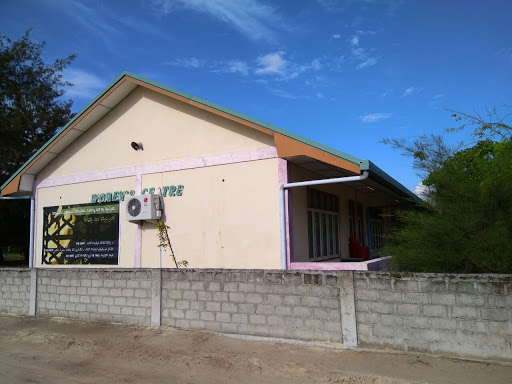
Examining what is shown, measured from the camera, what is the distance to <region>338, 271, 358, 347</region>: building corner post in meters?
5.79

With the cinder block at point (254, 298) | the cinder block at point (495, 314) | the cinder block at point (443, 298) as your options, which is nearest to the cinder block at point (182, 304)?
the cinder block at point (254, 298)

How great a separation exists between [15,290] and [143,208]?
11.4 ft

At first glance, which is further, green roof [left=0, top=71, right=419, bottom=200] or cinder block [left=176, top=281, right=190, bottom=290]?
green roof [left=0, top=71, right=419, bottom=200]

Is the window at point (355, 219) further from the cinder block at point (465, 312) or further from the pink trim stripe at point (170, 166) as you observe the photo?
the cinder block at point (465, 312)

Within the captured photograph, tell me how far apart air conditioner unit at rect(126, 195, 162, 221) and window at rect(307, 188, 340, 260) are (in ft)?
12.9

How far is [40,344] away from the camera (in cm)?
718

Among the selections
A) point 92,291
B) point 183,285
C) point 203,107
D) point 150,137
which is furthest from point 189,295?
point 150,137

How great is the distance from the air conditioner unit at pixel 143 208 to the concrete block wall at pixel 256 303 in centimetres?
321

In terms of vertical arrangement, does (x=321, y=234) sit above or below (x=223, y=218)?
below

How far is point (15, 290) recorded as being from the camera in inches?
375

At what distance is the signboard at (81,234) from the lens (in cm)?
1142

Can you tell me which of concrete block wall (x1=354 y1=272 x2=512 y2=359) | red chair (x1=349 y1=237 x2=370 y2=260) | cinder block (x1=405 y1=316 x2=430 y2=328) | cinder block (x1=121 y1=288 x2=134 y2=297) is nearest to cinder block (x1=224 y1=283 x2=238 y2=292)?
concrete block wall (x1=354 y1=272 x2=512 y2=359)

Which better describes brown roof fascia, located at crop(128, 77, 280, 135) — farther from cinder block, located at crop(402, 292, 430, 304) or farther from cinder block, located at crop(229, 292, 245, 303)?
cinder block, located at crop(402, 292, 430, 304)

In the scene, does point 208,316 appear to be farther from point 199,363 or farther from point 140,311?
point 140,311
